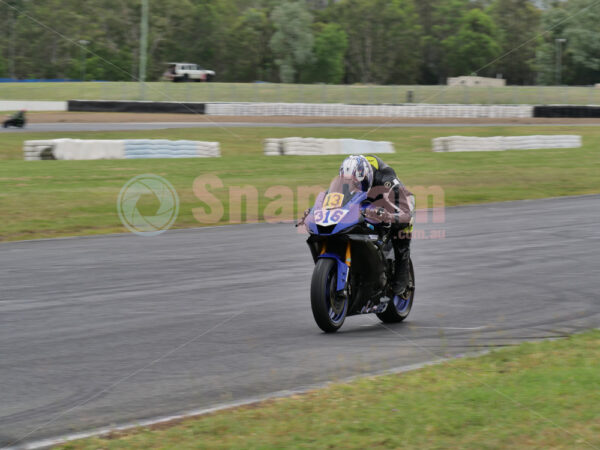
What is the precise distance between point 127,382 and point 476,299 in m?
4.58

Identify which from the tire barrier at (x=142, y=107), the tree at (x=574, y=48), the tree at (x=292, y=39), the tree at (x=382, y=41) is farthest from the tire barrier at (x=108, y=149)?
the tree at (x=382, y=41)

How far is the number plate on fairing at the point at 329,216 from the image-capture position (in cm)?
695

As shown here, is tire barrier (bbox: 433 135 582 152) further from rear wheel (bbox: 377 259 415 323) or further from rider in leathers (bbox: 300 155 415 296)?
rider in leathers (bbox: 300 155 415 296)

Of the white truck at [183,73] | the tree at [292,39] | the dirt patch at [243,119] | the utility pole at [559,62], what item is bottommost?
the dirt patch at [243,119]

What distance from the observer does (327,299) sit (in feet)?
23.5

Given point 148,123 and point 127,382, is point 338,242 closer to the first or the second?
point 127,382

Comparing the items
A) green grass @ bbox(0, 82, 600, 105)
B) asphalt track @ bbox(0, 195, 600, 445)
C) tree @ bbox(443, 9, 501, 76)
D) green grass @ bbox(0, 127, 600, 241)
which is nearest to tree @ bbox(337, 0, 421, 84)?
tree @ bbox(443, 9, 501, 76)

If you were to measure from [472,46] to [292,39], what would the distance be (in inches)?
946

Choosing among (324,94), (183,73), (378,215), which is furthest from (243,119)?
(378,215)

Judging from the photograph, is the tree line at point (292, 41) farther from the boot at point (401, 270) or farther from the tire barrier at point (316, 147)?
the boot at point (401, 270)

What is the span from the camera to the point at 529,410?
16.0ft

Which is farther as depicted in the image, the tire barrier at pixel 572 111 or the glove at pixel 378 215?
the tire barrier at pixel 572 111

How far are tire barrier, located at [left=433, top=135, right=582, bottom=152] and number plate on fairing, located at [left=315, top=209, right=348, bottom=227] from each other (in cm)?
2327

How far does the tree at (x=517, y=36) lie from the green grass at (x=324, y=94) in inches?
1538
